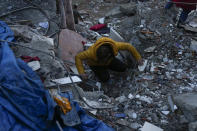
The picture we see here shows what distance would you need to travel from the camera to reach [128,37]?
205 inches

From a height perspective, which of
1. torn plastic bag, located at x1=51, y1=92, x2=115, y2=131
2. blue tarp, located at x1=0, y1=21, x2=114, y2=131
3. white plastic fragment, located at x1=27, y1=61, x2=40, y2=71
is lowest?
torn plastic bag, located at x1=51, y1=92, x2=115, y2=131

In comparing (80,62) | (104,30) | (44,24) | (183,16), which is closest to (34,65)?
(80,62)

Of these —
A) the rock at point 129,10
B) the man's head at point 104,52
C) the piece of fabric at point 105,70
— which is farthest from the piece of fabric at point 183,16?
the man's head at point 104,52

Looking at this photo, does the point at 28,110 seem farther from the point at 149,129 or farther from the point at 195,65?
the point at 195,65

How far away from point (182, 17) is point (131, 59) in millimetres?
1707

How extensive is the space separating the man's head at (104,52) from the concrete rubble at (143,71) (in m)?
0.56

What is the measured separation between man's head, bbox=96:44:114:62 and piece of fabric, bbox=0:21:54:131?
1.41 meters

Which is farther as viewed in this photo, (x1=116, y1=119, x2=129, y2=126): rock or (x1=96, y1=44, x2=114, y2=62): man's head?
(x1=96, y1=44, x2=114, y2=62): man's head

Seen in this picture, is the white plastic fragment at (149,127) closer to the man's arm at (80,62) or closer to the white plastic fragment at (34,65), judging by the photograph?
the man's arm at (80,62)

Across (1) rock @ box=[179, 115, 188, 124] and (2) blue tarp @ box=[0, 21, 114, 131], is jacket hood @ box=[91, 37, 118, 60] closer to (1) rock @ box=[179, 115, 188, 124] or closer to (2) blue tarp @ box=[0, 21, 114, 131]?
(2) blue tarp @ box=[0, 21, 114, 131]

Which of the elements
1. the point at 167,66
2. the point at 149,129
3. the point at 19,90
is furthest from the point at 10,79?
the point at 167,66

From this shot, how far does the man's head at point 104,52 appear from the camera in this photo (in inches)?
151

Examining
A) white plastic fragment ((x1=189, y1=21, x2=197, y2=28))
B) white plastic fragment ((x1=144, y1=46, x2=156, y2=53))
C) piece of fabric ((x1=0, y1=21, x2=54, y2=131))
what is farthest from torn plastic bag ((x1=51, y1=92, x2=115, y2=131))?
white plastic fragment ((x1=189, y1=21, x2=197, y2=28))

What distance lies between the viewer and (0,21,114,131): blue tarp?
2523mm
